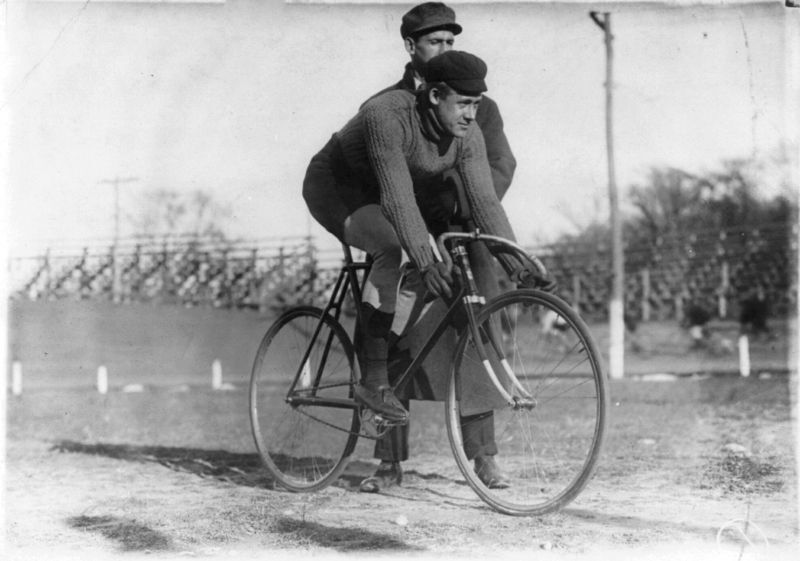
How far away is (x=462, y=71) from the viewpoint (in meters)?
4.38

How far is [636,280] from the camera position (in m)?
29.9

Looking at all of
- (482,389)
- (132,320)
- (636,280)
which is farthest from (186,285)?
(482,389)

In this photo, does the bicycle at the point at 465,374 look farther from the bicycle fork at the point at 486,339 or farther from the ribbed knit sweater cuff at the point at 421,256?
the ribbed knit sweater cuff at the point at 421,256

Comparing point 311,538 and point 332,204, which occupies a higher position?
point 332,204

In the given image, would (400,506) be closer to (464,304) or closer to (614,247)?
(464,304)

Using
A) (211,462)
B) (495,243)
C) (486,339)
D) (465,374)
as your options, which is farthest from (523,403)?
(211,462)

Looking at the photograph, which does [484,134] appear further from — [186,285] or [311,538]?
[186,285]

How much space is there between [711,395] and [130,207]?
7.39 m

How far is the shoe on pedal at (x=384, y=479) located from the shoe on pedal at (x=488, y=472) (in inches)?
20.0

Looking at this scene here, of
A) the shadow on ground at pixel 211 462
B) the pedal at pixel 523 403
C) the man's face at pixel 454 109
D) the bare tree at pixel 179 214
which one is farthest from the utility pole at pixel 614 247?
the pedal at pixel 523 403

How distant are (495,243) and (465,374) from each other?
0.61 metres

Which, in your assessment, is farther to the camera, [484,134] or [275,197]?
[275,197]

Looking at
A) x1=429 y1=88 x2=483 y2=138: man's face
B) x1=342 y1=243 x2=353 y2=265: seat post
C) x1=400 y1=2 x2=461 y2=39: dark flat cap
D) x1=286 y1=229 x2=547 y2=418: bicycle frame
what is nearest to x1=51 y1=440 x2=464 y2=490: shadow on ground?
x1=286 y1=229 x2=547 y2=418: bicycle frame

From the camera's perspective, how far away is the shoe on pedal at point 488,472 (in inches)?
189
